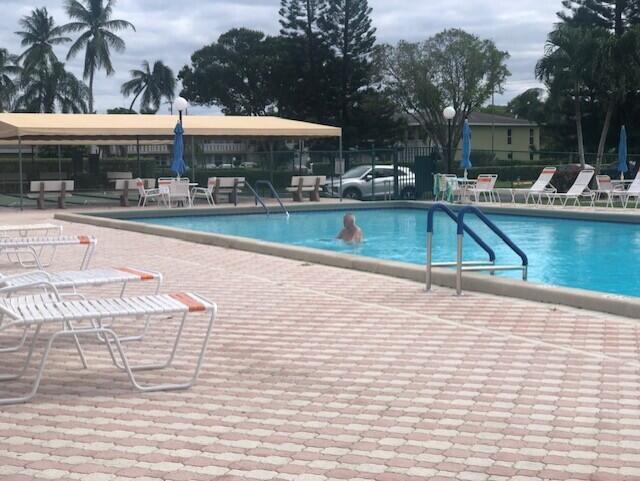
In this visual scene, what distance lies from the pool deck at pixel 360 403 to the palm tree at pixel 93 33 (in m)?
55.4

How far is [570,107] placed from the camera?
46.9m

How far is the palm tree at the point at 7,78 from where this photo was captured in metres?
59.1

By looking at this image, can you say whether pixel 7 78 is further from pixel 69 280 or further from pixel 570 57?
pixel 69 280

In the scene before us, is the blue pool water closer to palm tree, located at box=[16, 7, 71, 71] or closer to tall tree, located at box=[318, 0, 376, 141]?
tall tree, located at box=[318, 0, 376, 141]

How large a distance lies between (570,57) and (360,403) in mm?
40222

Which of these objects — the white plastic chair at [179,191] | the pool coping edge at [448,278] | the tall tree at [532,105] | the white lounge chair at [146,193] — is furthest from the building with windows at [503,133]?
the pool coping edge at [448,278]

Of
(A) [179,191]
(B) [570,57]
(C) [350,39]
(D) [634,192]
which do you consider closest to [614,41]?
(B) [570,57]

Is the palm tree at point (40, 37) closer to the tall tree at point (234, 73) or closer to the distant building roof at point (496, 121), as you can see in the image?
the tall tree at point (234, 73)

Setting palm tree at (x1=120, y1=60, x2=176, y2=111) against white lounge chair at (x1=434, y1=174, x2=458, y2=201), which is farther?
palm tree at (x1=120, y1=60, x2=176, y2=111)

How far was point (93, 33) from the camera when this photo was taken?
59656mm

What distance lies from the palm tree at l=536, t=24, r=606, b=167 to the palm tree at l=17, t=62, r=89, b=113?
3085cm

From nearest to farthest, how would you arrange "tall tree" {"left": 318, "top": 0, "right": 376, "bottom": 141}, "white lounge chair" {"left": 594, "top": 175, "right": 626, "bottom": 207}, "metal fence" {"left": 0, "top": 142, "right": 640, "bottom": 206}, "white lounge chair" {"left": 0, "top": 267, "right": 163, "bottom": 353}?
"white lounge chair" {"left": 0, "top": 267, "right": 163, "bottom": 353}, "white lounge chair" {"left": 594, "top": 175, "right": 626, "bottom": 207}, "metal fence" {"left": 0, "top": 142, "right": 640, "bottom": 206}, "tall tree" {"left": 318, "top": 0, "right": 376, "bottom": 141}

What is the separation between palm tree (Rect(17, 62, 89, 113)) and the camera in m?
58.6

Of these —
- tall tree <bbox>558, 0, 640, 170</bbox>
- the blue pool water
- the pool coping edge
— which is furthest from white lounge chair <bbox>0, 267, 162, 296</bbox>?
tall tree <bbox>558, 0, 640, 170</bbox>
